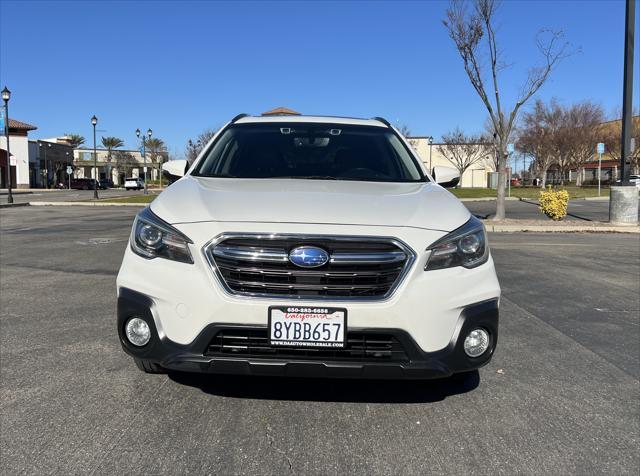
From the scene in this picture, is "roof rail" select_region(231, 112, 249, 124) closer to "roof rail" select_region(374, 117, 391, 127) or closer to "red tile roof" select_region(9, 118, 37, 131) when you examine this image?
"roof rail" select_region(374, 117, 391, 127)

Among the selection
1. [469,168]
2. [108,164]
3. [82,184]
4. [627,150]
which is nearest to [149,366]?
[627,150]

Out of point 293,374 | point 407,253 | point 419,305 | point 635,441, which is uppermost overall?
point 407,253

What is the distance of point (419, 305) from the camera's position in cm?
262

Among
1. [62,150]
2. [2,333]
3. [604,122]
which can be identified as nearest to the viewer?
[2,333]

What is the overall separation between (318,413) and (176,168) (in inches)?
84.0

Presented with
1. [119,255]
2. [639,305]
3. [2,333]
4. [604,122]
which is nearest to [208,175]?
[2,333]

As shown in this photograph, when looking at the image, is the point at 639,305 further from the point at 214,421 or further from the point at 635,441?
the point at 214,421

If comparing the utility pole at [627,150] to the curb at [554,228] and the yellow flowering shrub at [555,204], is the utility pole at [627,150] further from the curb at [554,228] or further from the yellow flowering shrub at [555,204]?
the yellow flowering shrub at [555,204]

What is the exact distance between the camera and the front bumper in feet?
8.55

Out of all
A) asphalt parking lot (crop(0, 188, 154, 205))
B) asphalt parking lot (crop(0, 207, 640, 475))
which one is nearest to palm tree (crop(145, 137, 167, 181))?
asphalt parking lot (crop(0, 188, 154, 205))

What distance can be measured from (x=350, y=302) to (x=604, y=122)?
58868 mm

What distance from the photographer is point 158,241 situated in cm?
278

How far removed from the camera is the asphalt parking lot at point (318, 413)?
2.61 meters

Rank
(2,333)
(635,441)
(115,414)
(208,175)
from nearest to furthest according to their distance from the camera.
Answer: (635,441), (115,414), (208,175), (2,333)
